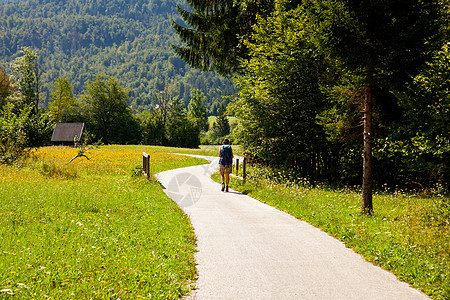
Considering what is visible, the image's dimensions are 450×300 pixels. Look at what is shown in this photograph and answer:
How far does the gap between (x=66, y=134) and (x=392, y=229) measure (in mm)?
75301

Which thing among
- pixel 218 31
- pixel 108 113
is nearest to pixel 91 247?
pixel 218 31

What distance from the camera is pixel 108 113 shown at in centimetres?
8731

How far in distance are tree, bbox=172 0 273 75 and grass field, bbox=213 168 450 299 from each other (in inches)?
505

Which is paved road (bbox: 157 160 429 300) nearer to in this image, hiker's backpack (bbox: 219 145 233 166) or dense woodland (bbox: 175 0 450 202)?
dense woodland (bbox: 175 0 450 202)

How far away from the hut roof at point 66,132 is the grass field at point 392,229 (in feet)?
225

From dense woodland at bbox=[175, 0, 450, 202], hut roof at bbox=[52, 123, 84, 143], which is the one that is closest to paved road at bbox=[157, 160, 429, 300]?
dense woodland at bbox=[175, 0, 450, 202]

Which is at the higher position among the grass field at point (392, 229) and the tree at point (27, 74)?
the tree at point (27, 74)

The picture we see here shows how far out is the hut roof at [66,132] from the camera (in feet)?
230

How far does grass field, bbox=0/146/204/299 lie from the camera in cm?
451

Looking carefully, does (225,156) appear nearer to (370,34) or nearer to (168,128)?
(370,34)

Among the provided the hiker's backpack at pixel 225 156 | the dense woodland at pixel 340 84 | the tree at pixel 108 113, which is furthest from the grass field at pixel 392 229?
the tree at pixel 108 113

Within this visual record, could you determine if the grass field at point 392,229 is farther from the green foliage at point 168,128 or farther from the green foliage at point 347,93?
the green foliage at point 168,128

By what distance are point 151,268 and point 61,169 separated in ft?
47.9

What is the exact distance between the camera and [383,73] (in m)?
10.4
